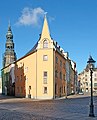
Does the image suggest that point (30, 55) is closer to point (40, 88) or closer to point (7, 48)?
point (40, 88)

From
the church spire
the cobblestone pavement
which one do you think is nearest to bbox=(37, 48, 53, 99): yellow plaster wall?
the church spire

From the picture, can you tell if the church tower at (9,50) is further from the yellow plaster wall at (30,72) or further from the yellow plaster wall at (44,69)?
the yellow plaster wall at (44,69)

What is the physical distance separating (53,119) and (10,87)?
228ft

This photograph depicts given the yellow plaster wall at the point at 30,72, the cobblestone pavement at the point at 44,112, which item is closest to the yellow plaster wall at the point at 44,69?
the yellow plaster wall at the point at 30,72

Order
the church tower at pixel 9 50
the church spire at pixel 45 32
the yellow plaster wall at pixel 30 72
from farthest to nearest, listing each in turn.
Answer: the church tower at pixel 9 50 → the yellow plaster wall at pixel 30 72 → the church spire at pixel 45 32

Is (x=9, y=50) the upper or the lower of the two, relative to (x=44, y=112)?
upper

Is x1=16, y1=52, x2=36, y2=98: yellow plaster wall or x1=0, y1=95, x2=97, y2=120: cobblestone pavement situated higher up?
x1=16, y1=52, x2=36, y2=98: yellow plaster wall

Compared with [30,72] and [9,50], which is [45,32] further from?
[9,50]

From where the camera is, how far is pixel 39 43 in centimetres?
6219

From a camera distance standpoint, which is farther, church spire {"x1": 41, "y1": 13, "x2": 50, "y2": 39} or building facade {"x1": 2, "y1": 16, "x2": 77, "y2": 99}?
church spire {"x1": 41, "y1": 13, "x2": 50, "y2": 39}

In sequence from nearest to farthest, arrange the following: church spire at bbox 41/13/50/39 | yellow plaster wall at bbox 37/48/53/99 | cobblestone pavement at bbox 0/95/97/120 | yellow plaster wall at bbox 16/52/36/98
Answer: cobblestone pavement at bbox 0/95/97/120 → yellow plaster wall at bbox 37/48/53/99 → church spire at bbox 41/13/50/39 → yellow plaster wall at bbox 16/52/36/98

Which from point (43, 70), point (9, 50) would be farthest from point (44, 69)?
point (9, 50)

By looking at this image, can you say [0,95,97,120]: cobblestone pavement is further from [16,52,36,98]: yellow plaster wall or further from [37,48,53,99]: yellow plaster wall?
[16,52,36,98]: yellow plaster wall

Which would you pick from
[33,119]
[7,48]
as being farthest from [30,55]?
[7,48]
